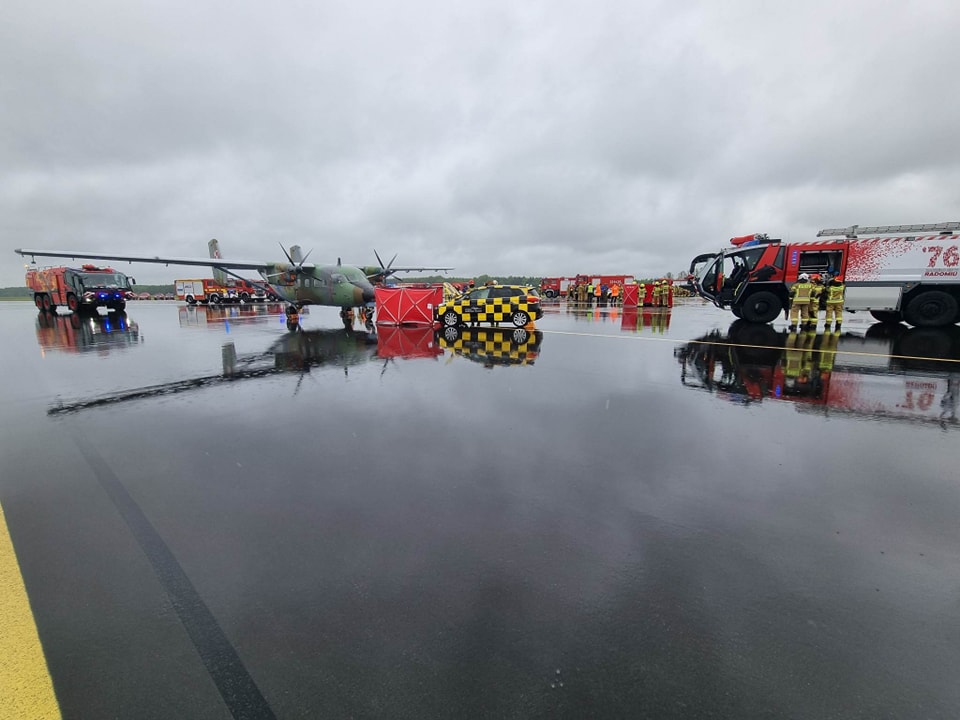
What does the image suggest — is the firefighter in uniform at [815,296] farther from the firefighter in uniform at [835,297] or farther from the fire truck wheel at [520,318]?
the fire truck wheel at [520,318]

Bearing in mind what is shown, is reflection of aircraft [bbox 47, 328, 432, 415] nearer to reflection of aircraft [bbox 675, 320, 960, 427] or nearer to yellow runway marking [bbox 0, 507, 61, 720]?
yellow runway marking [bbox 0, 507, 61, 720]

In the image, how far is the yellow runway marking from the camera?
63.5 inches

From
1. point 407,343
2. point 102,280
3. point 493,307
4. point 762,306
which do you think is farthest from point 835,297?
point 102,280

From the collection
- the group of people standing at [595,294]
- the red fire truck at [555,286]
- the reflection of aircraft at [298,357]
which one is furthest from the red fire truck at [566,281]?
the reflection of aircraft at [298,357]

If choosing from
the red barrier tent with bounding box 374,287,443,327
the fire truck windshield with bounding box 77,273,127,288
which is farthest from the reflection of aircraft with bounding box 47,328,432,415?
the fire truck windshield with bounding box 77,273,127,288

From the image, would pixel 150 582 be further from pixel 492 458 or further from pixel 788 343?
pixel 788 343

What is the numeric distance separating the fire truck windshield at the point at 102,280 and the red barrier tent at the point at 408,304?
18.7 m

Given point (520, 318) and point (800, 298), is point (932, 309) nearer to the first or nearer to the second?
point (800, 298)

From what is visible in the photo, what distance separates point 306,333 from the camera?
13.8 m

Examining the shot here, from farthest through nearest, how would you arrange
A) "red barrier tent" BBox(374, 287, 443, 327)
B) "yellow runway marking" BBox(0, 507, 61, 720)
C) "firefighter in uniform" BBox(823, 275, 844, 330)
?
"red barrier tent" BBox(374, 287, 443, 327) → "firefighter in uniform" BBox(823, 275, 844, 330) → "yellow runway marking" BBox(0, 507, 61, 720)

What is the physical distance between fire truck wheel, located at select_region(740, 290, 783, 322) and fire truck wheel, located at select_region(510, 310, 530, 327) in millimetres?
8001

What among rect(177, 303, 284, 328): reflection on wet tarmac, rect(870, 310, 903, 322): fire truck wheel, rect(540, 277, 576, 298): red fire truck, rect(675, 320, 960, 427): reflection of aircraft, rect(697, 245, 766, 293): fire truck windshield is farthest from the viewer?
rect(540, 277, 576, 298): red fire truck

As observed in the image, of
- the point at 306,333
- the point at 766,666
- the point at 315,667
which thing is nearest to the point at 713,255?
the point at 306,333

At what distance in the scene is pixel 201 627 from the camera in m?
1.98
